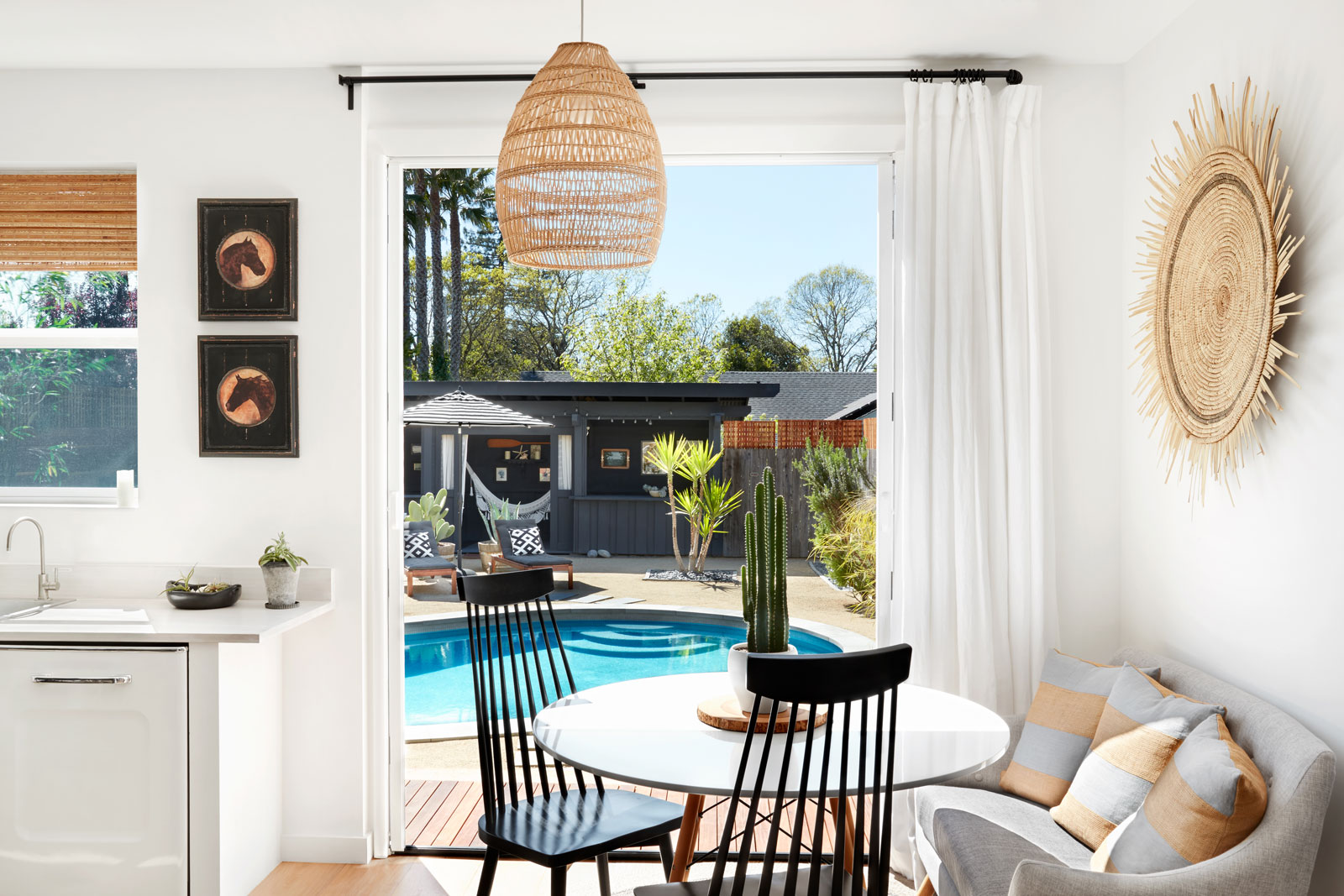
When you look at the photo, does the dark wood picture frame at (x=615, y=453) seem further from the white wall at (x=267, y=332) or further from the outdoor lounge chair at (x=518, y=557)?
the white wall at (x=267, y=332)

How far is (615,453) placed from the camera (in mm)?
4309

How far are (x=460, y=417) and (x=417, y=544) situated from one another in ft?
2.02

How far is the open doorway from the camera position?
332 centimetres

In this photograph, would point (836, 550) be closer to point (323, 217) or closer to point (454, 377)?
point (454, 377)

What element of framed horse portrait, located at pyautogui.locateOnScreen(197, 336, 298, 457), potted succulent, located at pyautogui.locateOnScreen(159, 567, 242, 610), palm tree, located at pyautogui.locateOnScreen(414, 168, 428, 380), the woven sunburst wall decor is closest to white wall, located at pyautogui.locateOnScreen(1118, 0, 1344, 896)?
the woven sunburst wall decor

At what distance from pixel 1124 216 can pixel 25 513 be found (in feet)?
12.8

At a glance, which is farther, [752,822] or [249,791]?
[249,791]

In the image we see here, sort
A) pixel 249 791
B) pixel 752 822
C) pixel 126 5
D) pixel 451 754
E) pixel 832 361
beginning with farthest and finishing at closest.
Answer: pixel 451 754 < pixel 832 361 < pixel 249 791 < pixel 126 5 < pixel 752 822

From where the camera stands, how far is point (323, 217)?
310 centimetres

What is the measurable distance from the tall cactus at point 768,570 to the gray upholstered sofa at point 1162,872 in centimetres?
66

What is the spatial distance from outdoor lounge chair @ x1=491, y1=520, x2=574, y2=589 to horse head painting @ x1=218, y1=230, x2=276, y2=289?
149 cm

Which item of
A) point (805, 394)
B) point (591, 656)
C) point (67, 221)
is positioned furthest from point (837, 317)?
point (67, 221)

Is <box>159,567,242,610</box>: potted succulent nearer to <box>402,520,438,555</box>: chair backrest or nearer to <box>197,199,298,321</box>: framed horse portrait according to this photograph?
<box>402,520,438,555</box>: chair backrest

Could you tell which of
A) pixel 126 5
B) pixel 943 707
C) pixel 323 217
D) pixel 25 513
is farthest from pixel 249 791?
pixel 126 5
